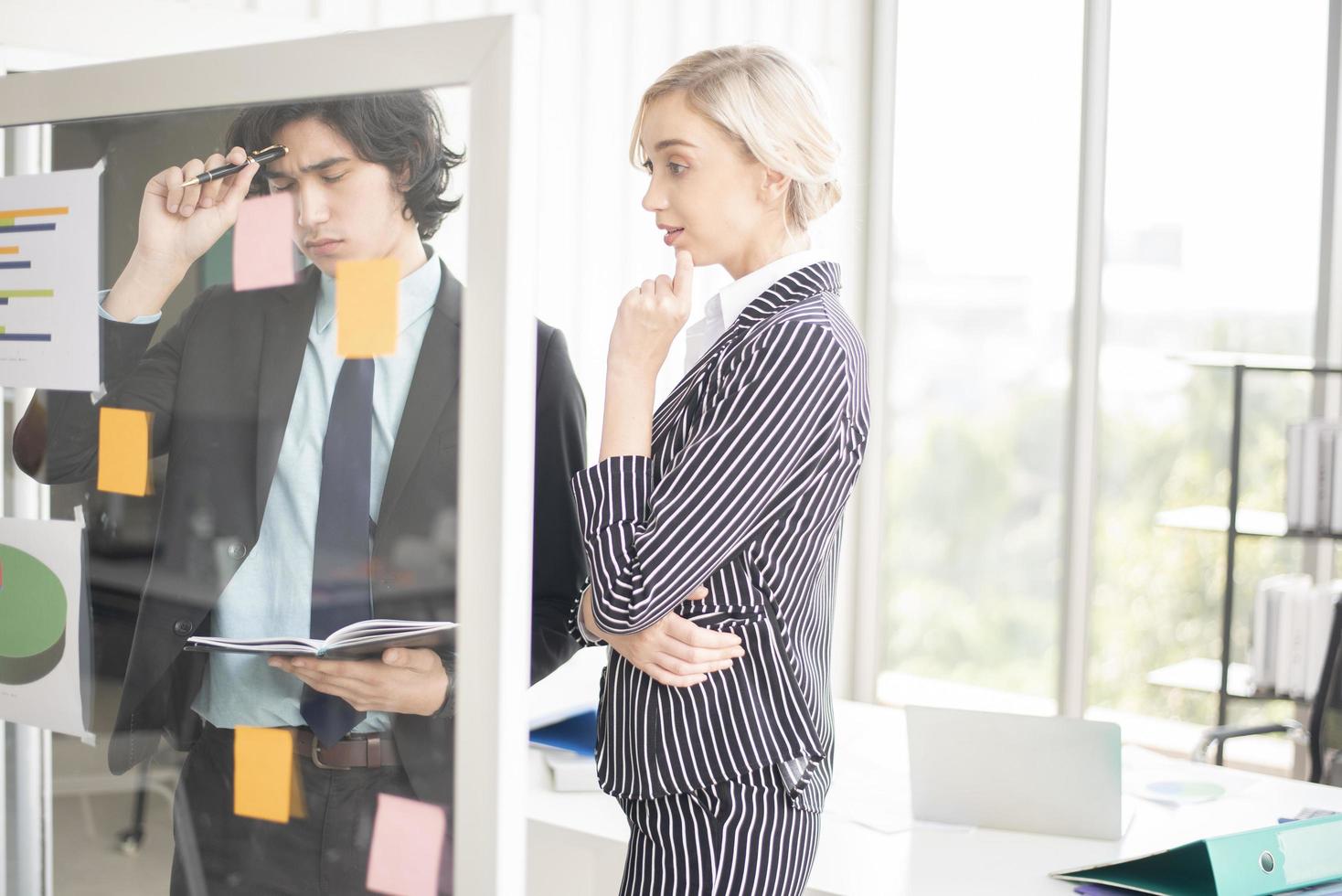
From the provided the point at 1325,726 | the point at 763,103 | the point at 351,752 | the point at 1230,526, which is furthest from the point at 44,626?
the point at 1230,526

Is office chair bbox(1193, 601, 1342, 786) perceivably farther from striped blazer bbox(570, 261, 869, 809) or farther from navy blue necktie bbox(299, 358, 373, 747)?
navy blue necktie bbox(299, 358, 373, 747)

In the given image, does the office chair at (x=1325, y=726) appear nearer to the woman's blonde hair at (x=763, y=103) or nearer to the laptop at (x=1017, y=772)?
the laptop at (x=1017, y=772)

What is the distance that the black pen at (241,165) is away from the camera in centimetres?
115

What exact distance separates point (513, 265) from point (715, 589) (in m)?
0.52

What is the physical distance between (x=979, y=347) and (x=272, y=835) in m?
3.45

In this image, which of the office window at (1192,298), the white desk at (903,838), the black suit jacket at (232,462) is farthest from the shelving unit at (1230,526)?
the black suit jacket at (232,462)

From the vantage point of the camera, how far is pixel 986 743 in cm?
196

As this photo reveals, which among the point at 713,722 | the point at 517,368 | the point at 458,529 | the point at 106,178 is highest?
the point at 106,178

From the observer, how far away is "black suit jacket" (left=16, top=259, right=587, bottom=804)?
1.09 meters

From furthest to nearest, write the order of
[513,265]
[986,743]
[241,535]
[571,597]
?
[986,743] < [571,597] < [241,535] < [513,265]

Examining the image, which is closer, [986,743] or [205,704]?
[205,704]

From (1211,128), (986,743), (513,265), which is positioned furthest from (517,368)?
(1211,128)

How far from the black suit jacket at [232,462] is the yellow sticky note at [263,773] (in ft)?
0.23

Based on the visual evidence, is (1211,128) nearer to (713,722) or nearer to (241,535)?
(713,722)
